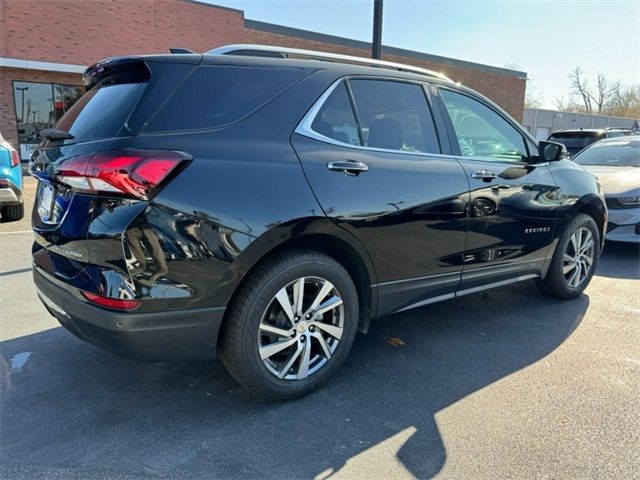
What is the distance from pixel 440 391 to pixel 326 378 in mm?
693

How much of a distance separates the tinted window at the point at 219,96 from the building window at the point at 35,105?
51.7 feet

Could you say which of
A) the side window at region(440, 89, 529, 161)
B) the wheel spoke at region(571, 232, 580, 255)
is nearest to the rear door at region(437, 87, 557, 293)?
the side window at region(440, 89, 529, 161)

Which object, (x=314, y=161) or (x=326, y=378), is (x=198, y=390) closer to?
(x=326, y=378)

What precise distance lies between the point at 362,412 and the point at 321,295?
68 centimetres

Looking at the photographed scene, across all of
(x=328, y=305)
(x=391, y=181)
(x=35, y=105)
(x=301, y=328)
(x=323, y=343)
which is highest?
(x=35, y=105)

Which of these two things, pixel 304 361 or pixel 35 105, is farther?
pixel 35 105

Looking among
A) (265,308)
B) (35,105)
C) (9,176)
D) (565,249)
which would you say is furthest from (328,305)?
(35,105)

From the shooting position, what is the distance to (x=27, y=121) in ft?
53.0

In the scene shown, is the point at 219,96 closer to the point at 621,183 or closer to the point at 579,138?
the point at 621,183

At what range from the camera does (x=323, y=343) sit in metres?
2.85

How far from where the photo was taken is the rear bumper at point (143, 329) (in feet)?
7.30

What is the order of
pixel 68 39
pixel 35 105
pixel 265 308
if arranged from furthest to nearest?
pixel 35 105 → pixel 68 39 → pixel 265 308

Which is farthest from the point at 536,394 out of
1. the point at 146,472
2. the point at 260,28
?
the point at 260,28

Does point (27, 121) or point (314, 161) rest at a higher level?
point (27, 121)
